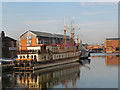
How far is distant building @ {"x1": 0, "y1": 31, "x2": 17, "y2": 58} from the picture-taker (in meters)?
62.6

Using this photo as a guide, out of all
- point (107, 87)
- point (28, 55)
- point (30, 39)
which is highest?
point (30, 39)

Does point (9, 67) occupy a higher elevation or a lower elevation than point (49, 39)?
lower

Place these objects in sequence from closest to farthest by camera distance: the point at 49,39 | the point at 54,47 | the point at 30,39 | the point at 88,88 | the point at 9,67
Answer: the point at 88,88 → the point at 9,67 → the point at 54,47 → the point at 30,39 → the point at 49,39

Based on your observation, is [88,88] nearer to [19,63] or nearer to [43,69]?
[43,69]

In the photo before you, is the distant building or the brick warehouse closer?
the distant building

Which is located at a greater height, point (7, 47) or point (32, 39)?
point (32, 39)

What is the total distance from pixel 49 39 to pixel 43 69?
109 ft

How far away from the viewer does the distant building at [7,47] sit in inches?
2463

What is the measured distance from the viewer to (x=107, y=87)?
98.9 ft

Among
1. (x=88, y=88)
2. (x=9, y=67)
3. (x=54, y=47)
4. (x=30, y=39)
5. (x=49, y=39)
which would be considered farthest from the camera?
(x=49, y=39)

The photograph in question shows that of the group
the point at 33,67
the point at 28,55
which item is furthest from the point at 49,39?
the point at 33,67

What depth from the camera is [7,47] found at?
64.7 meters

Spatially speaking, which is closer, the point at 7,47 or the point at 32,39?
the point at 7,47

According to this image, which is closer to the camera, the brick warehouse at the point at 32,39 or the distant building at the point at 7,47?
the distant building at the point at 7,47
